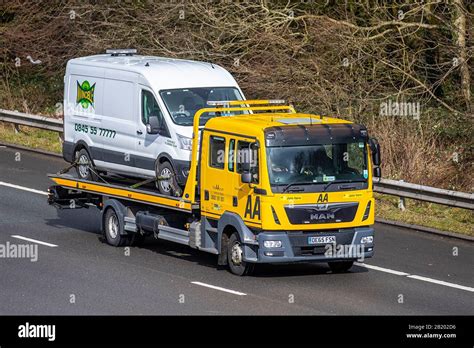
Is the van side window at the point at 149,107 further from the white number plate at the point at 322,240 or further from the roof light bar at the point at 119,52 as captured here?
the white number plate at the point at 322,240

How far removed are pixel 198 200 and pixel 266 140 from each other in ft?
6.33

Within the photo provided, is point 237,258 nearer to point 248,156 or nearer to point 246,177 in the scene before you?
point 246,177

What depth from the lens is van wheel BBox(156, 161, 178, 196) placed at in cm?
1944

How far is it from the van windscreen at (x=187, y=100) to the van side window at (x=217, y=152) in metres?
1.83

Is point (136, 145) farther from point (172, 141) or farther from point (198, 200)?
point (198, 200)

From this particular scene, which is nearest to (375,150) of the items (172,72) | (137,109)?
(172,72)

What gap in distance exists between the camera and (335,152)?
671 inches

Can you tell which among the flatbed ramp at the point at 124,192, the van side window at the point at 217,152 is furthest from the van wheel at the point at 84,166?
the van side window at the point at 217,152

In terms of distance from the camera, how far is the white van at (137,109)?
19.7 meters

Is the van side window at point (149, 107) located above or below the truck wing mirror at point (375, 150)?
above

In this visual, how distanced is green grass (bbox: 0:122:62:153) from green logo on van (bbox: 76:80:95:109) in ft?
24.1
